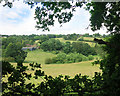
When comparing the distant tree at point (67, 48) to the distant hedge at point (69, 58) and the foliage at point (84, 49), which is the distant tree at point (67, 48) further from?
the distant hedge at point (69, 58)

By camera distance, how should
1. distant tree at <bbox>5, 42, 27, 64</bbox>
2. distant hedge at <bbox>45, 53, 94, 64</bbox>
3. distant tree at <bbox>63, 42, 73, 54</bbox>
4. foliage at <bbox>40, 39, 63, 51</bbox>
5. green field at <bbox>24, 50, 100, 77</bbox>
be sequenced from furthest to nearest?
foliage at <bbox>40, 39, 63, 51</bbox>, distant tree at <bbox>63, 42, 73, 54</bbox>, distant hedge at <bbox>45, 53, 94, 64</bbox>, distant tree at <bbox>5, 42, 27, 64</bbox>, green field at <bbox>24, 50, 100, 77</bbox>

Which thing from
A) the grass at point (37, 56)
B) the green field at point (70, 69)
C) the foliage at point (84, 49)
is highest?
the foliage at point (84, 49)

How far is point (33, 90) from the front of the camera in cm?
213

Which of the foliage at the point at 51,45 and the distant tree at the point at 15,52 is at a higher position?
the foliage at the point at 51,45

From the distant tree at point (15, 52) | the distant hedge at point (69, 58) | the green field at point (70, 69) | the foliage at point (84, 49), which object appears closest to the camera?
the green field at point (70, 69)

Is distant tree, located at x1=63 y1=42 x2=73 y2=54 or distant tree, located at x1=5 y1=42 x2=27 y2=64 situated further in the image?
distant tree, located at x1=63 y1=42 x2=73 y2=54

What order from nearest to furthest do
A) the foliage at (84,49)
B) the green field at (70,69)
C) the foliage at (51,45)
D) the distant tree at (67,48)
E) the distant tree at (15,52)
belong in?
the green field at (70,69)
the distant tree at (15,52)
the foliage at (84,49)
the distant tree at (67,48)
the foliage at (51,45)

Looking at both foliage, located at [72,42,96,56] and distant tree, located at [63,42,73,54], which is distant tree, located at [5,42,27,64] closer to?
distant tree, located at [63,42,73,54]

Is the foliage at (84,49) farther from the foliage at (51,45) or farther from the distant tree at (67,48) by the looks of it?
the foliage at (51,45)

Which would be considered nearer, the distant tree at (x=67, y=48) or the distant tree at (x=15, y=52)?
the distant tree at (x=15, y=52)

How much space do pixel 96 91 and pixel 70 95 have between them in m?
0.57

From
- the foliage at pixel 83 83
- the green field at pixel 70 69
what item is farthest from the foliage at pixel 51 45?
the foliage at pixel 83 83

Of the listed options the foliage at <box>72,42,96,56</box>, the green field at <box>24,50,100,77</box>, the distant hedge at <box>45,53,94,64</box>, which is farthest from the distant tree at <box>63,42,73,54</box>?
→ the green field at <box>24,50,100,77</box>

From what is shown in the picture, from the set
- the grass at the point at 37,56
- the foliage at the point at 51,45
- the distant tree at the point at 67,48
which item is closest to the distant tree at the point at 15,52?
the grass at the point at 37,56
